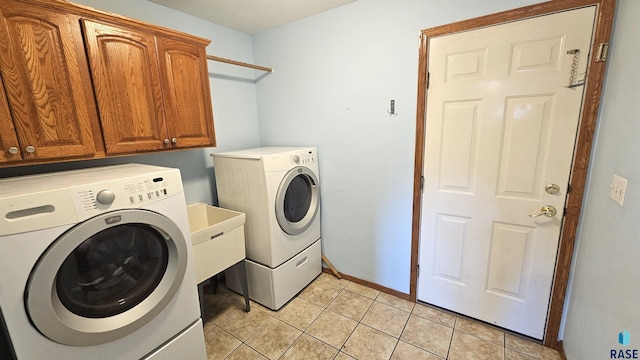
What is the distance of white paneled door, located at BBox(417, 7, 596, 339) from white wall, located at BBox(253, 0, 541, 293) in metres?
0.17

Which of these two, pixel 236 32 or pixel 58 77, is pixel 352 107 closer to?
pixel 236 32

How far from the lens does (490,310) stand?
1797 millimetres

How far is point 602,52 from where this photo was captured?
125 centimetres

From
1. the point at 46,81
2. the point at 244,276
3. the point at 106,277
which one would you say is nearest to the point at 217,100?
the point at 46,81

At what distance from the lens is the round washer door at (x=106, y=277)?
0.93 m

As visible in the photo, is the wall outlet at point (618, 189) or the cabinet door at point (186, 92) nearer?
the wall outlet at point (618, 189)

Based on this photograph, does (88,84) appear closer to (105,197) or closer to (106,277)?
(105,197)

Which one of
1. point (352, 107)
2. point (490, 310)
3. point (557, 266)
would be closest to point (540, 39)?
point (352, 107)

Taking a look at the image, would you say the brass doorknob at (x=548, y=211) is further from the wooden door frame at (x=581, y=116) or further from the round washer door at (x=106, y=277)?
the round washer door at (x=106, y=277)

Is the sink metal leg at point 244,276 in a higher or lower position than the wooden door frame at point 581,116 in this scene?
lower

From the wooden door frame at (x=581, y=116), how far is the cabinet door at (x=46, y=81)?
189 centimetres

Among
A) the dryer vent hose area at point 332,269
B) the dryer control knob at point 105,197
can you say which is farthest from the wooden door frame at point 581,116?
the dryer control knob at point 105,197

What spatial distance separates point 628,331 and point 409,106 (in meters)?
1.45

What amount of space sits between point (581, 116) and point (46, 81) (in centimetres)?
258
